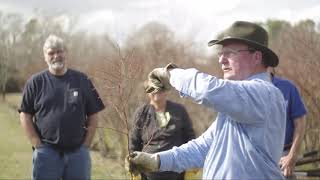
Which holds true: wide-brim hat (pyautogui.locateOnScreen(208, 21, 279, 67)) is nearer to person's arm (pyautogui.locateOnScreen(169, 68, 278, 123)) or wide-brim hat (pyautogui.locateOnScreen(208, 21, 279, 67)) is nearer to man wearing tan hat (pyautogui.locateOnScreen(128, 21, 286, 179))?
man wearing tan hat (pyautogui.locateOnScreen(128, 21, 286, 179))

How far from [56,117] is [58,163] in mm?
503

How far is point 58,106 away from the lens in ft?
20.2

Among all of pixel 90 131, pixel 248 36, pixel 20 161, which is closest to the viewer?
pixel 248 36

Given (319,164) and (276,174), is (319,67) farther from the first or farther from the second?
(276,174)

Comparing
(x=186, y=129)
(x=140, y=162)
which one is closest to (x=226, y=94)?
(x=140, y=162)

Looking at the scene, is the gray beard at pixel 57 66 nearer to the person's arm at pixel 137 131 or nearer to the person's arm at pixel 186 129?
the person's arm at pixel 137 131

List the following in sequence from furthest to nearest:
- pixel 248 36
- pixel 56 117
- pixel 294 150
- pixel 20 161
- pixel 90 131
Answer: pixel 20 161
pixel 90 131
pixel 56 117
pixel 294 150
pixel 248 36

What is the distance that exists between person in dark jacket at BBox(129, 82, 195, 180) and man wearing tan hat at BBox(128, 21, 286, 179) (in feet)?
8.52

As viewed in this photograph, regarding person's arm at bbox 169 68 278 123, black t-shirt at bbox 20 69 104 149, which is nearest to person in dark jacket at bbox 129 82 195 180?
black t-shirt at bbox 20 69 104 149

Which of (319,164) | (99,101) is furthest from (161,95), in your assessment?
(319,164)

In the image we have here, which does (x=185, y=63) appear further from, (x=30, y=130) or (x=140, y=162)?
(x=140, y=162)

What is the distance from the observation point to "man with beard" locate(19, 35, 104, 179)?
20.2ft

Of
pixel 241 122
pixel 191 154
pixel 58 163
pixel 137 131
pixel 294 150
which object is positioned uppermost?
pixel 241 122

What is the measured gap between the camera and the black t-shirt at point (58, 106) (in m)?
6.13
